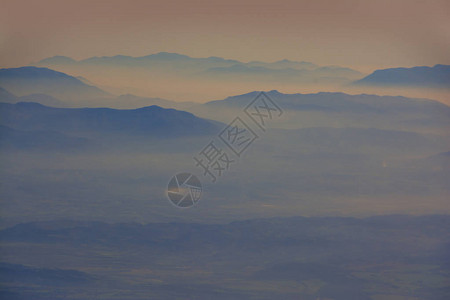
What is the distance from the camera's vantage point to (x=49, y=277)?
3.63 m

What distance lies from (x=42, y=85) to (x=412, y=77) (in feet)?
8.92

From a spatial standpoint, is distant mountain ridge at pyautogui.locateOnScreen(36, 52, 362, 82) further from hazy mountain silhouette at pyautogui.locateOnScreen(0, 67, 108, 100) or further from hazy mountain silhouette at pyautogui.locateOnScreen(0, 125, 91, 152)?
hazy mountain silhouette at pyautogui.locateOnScreen(0, 125, 91, 152)

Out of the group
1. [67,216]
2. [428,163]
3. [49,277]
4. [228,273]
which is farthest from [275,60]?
[49,277]

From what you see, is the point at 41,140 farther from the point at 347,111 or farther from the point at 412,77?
the point at 412,77

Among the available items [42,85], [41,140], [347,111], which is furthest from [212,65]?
[41,140]

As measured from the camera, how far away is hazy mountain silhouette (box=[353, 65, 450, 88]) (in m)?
3.63

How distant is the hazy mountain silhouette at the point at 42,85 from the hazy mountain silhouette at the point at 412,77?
1.99 metres

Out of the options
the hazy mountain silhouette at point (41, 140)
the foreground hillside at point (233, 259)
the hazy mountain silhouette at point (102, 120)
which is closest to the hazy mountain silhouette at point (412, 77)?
the foreground hillside at point (233, 259)

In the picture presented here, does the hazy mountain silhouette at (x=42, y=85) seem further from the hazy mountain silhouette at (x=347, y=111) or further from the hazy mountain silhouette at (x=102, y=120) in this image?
the hazy mountain silhouette at (x=347, y=111)

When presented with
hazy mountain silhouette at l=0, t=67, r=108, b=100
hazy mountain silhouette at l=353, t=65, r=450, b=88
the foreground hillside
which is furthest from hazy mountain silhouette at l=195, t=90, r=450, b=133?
hazy mountain silhouette at l=0, t=67, r=108, b=100

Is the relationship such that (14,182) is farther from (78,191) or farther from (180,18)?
(180,18)

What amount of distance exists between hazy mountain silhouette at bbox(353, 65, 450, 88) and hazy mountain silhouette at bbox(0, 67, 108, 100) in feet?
6.53

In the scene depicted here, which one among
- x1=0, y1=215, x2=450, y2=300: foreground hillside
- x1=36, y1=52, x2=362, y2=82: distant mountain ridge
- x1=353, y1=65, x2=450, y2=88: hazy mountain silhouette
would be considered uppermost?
x1=36, y1=52, x2=362, y2=82: distant mountain ridge

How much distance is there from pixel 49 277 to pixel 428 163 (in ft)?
9.44
